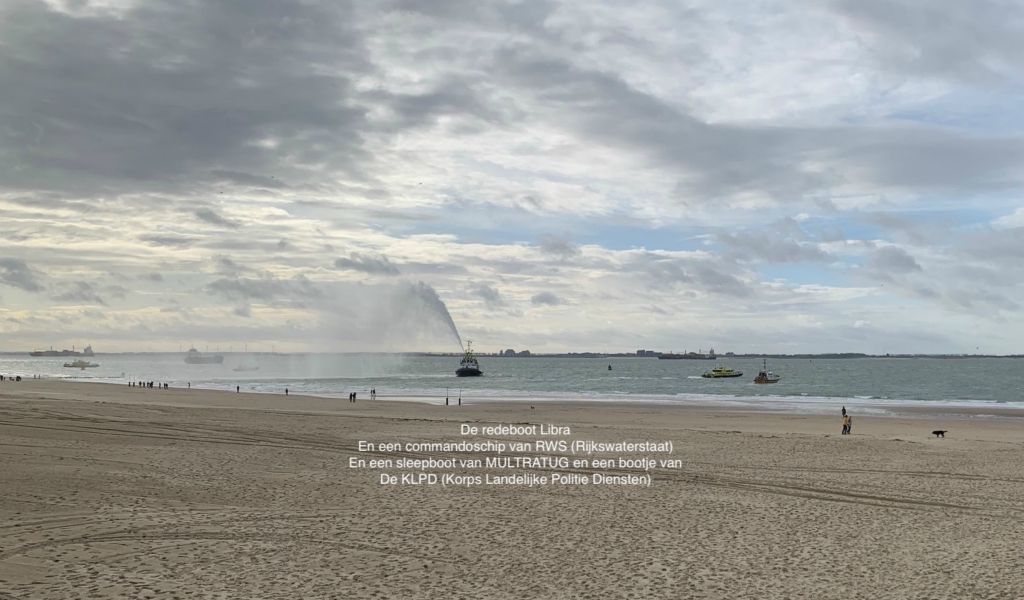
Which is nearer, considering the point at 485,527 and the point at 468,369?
the point at 485,527

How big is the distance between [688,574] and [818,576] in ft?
6.61

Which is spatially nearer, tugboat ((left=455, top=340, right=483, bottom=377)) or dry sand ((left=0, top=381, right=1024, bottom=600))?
dry sand ((left=0, top=381, right=1024, bottom=600))

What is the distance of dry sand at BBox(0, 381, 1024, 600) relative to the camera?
10.7m

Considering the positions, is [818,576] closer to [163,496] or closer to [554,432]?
[163,496]

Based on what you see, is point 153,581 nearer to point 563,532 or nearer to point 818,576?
point 563,532

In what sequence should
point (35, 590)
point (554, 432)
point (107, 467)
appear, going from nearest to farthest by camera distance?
point (35, 590) < point (107, 467) < point (554, 432)

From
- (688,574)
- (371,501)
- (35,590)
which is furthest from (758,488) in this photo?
(35,590)

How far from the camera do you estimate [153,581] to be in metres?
10.4

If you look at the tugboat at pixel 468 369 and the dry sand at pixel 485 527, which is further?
the tugboat at pixel 468 369

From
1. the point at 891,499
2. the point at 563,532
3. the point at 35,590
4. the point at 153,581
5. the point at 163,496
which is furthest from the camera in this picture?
the point at 891,499

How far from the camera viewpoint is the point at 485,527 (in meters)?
14.2

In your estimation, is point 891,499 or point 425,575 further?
point 891,499

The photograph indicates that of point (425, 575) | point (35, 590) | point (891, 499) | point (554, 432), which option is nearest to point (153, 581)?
point (35, 590)

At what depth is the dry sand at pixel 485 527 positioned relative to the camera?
10.7m
